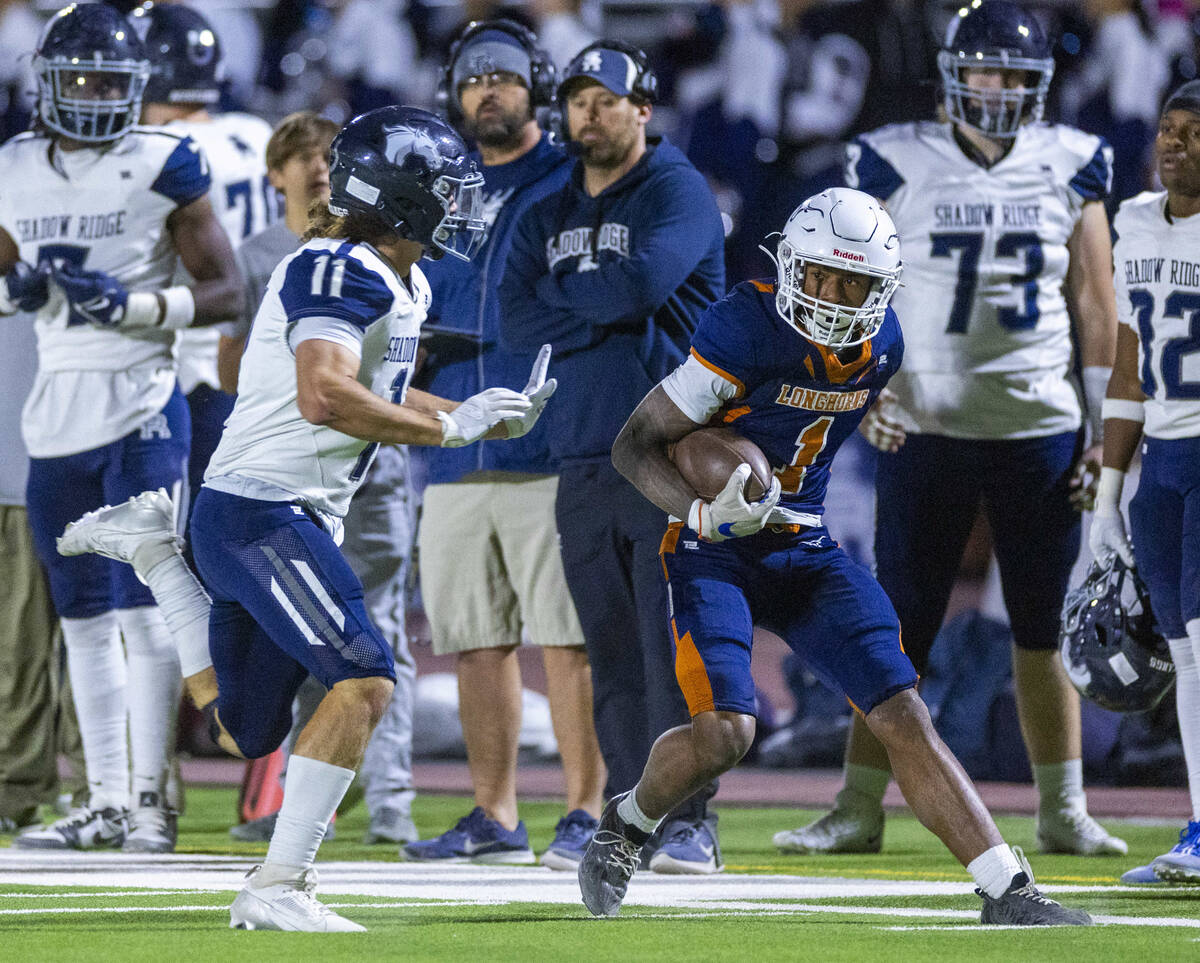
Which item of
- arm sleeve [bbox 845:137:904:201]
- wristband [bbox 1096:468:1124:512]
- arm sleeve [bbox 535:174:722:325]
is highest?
arm sleeve [bbox 845:137:904:201]

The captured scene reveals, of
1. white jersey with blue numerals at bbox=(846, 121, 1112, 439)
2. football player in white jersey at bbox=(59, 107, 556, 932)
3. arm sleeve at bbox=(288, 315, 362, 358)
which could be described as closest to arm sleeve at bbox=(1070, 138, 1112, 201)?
white jersey with blue numerals at bbox=(846, 121, 1112, 439)

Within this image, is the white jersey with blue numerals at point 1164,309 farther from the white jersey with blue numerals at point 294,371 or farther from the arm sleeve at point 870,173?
the white jersey with blue numerals at point 294,371

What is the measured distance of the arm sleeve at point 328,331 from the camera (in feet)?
12.3

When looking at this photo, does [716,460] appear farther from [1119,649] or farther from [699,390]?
[1119,649]

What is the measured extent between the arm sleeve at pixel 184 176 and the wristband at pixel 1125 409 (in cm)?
264

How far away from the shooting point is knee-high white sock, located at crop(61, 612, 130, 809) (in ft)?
18.4

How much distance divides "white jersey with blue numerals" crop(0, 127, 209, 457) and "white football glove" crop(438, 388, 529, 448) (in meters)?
2.02

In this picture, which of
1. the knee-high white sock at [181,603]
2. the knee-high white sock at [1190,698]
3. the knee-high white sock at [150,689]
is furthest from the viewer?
the knee-high white sock at [150,689]

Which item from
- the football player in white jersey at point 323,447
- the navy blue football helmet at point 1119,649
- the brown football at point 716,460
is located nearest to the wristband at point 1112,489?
the navy blue football helmet at point 1119,649

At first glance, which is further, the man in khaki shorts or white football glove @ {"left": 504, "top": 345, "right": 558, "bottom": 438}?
the man in khaki shorts

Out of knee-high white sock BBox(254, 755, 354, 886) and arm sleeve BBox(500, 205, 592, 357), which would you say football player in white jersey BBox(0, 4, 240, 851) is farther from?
knee-high white sock BBox(254, 755, 354, 886)

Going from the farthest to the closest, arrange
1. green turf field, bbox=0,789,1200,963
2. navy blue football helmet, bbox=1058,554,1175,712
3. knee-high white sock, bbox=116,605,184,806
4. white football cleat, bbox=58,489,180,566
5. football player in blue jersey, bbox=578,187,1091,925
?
knee-high white sock, bbox=116,605,184,806 < navy blue football helmet, bbox=1058,554,1175,712 < white football cleat, bbox=58,489,180,566 < football player in blue jersey, bbox=578,187,1091,925 < green turf field, bbox=0,789,1200,963

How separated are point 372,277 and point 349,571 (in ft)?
1.88

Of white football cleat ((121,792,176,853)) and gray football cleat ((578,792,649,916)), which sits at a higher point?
gray football cleat ((578,792,649,916))
